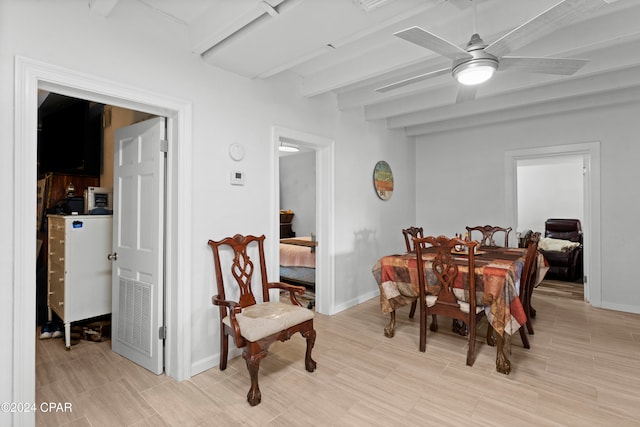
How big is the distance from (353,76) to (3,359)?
3.08m

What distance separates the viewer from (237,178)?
2.73m

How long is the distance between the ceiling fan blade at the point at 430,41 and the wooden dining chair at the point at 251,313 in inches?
73.9

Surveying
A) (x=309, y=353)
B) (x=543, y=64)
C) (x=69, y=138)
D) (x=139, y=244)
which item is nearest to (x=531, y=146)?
(x=543, y=64)

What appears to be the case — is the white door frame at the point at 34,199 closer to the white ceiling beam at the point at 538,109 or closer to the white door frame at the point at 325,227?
the white door frame at the point at 325,227

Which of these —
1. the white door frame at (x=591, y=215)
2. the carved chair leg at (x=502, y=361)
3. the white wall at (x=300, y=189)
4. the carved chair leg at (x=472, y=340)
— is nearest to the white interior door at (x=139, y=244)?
the carved chair leg at (x=472, y=340)

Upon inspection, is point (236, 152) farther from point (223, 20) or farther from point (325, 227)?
point (325, 227)

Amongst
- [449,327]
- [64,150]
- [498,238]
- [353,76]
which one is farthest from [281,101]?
[498,238]

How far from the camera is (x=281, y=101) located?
316 centimetres

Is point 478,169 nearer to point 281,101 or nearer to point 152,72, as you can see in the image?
point 281,101

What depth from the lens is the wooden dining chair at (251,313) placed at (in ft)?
6.93

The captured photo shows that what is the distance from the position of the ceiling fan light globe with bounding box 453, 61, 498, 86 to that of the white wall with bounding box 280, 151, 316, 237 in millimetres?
4743

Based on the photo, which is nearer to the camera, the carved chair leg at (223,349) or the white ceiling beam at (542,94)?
the carved chair leg at (223,349)

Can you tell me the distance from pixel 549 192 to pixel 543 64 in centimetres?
681

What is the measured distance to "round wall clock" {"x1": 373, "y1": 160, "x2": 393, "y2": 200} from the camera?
4.56 meters
